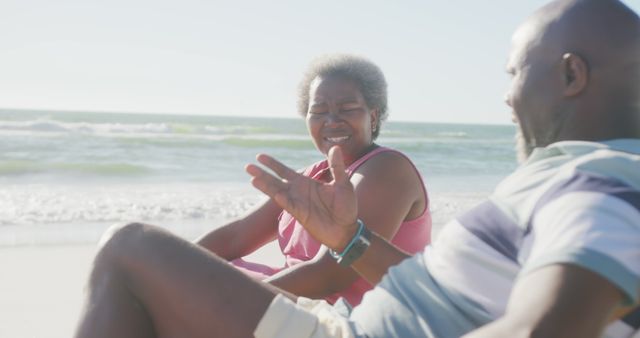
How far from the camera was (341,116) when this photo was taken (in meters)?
3.45

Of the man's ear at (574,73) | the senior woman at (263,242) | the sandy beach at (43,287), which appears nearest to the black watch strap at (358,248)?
the senior woman at (263,242)

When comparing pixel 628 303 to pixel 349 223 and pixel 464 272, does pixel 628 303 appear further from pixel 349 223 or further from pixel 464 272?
pixel 349 223

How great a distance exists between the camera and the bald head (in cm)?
169

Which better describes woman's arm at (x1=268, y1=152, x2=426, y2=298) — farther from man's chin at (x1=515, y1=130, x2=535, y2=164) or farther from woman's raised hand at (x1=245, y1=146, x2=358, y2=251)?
man's chin at (x1=515, y1=130, x2=535, y2=164)

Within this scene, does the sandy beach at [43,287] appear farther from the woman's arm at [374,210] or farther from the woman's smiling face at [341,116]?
the woman's smiling face at [341,116]

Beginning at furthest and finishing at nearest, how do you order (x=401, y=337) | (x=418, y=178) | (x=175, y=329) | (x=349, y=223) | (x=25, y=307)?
(x=25, y=307) → (x=418, y=178) → (x=349, y=223) → (x=175, y=329) → (x=401, y=337)

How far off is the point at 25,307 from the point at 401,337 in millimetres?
3310

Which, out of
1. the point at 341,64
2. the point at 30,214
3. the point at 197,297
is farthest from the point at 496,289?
the point at 30,214


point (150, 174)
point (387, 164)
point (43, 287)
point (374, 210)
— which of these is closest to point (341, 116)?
point (387, 164)

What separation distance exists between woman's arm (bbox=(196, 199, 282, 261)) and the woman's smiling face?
1.44 ft

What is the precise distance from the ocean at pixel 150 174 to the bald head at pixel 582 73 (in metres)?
5.23

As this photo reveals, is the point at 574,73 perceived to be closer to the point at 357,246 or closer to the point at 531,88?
the point at 531,88

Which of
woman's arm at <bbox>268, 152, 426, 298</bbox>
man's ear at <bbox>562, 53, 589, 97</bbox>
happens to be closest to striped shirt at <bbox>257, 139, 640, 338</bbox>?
man's ear at <bbox>562, 53, 589, 97</bbox>

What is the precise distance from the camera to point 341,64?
139 inches
